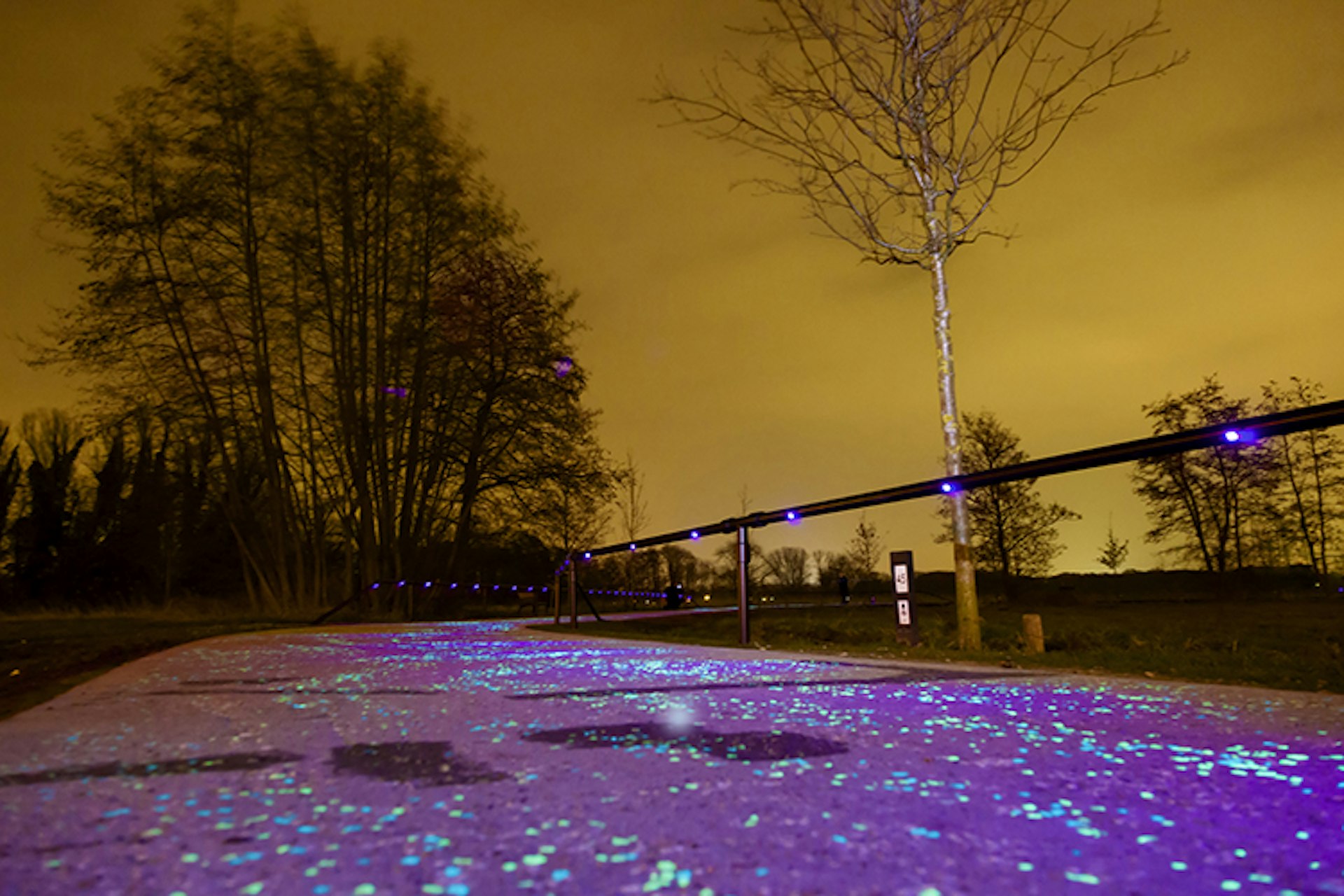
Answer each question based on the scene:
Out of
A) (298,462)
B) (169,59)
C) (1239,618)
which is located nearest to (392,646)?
(298,462)

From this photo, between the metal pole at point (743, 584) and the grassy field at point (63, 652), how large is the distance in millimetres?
4224

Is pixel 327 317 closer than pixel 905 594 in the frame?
No

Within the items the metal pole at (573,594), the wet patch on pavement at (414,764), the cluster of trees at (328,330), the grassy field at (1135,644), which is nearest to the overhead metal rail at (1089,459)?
the grassy field at (1135,644)

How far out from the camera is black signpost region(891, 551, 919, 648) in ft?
19.6

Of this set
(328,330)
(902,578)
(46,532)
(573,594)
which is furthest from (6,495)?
(902,578)

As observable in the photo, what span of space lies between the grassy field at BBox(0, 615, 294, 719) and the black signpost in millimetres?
5083

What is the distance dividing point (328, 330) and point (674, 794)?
17.0 metres

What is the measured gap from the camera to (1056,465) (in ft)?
13.9

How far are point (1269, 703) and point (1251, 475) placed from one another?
82.1 ft

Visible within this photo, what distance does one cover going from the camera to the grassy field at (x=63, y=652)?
3625mm

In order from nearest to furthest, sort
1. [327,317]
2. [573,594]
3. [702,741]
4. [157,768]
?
[157,768]
[702,741]
[573,594]
[327,317]

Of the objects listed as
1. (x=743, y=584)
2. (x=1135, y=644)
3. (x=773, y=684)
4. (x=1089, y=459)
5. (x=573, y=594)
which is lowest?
(x=1135, y=644)

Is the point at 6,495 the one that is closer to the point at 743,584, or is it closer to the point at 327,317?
the point at 327,317

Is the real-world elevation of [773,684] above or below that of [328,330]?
below
